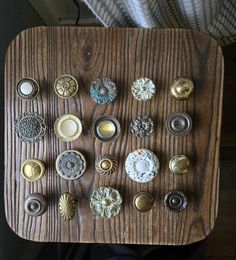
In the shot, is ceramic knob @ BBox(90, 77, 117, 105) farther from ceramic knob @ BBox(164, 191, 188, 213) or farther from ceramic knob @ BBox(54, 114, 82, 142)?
ceramic knob @ BBox(164, 191, 188, 213)

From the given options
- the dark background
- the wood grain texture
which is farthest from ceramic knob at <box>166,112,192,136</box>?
the dark background

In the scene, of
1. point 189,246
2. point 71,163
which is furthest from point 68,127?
point 189,246

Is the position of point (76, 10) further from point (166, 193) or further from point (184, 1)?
point (166, 193)

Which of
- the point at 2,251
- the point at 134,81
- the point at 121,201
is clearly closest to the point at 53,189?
the point at 121,201

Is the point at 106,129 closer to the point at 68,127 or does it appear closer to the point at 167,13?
the point at 68,127

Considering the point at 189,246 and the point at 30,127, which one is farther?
the point at 189,246

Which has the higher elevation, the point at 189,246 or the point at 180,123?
the point at 180,123

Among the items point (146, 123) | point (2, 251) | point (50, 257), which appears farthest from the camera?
point (50, 257)
